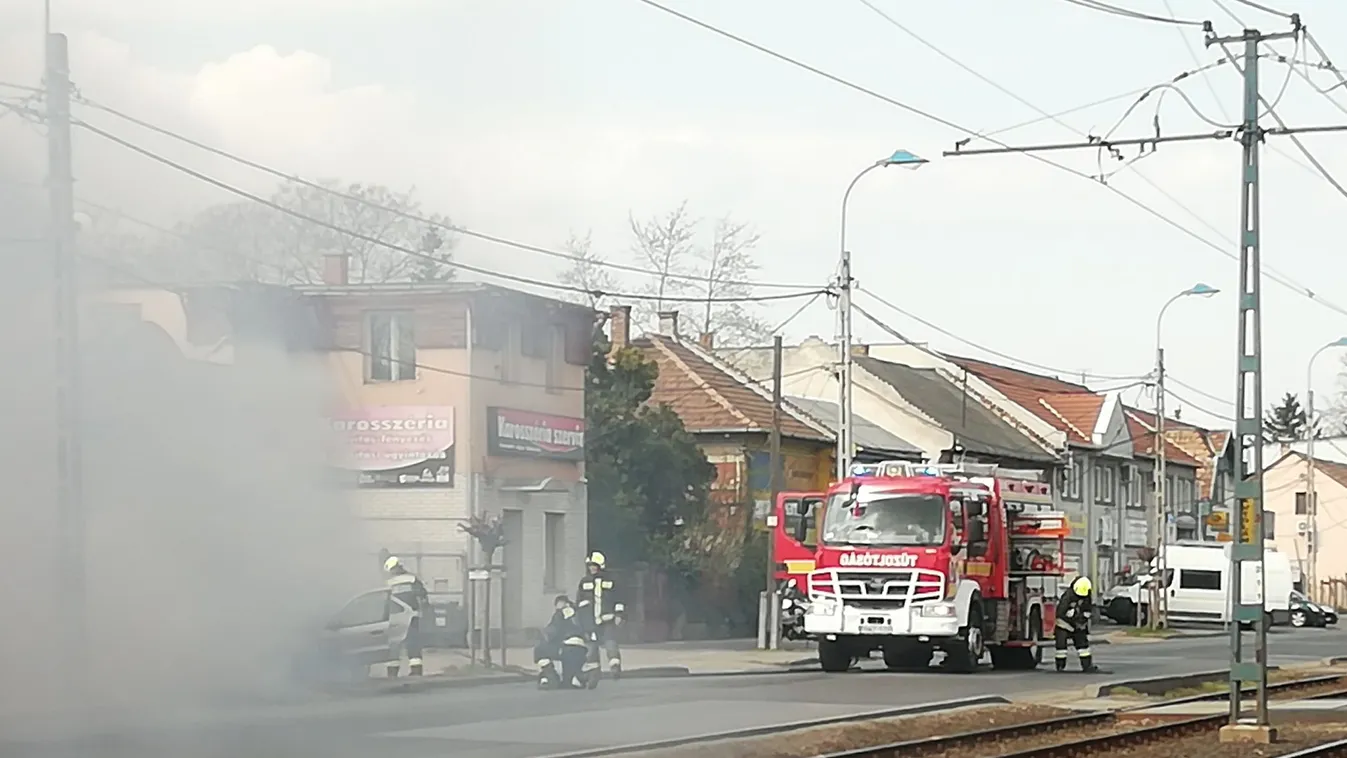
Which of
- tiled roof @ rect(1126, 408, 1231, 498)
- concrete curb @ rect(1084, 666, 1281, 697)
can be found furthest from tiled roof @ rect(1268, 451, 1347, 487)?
concrete curb @ rect(1084, 666, 1281, 697)

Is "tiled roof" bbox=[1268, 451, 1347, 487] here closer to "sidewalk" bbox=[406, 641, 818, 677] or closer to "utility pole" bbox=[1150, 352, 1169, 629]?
"utility pole" bbox=[1150, 352, 1169, 629]

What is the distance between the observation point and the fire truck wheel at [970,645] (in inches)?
1252

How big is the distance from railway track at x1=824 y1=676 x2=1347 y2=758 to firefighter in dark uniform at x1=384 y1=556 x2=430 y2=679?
3971 mm

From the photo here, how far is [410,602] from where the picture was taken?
18.8 m

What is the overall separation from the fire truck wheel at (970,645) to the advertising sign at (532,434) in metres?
6.86

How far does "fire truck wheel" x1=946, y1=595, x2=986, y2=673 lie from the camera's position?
31.8m

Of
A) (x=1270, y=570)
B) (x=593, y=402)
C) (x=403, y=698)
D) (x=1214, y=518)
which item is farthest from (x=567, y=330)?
(x=1270, y=570)

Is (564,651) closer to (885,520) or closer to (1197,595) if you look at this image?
(885,520)

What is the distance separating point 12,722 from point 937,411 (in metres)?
63.2

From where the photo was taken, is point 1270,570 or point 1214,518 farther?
point 1270,570

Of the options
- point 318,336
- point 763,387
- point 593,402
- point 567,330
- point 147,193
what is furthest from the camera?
point 763,387

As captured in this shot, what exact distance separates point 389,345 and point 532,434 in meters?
8.49

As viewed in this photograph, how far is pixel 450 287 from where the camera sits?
13398mm

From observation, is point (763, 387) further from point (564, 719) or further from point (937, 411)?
point (564, 719)
